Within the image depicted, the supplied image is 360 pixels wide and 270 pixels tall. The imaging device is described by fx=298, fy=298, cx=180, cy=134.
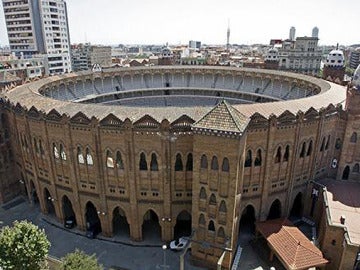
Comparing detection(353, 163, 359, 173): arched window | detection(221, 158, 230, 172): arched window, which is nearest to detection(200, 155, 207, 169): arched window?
detection(221, 158, 230, 172): arched window

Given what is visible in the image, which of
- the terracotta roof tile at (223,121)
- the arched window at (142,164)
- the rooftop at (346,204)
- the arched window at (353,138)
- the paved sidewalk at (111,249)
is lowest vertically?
the paved sidewalk at (111,249)

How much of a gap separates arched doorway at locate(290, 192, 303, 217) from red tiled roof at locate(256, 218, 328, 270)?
5.78m

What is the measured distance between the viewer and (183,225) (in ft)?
113

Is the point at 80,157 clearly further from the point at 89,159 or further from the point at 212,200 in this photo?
the point at 212,200

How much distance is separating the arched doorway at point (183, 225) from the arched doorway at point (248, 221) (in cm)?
598

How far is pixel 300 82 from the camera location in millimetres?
54656

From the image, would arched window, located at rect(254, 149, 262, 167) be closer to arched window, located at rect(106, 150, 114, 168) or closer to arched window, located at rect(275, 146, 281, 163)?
arched window, located at rect(275, 146, 281, 163)

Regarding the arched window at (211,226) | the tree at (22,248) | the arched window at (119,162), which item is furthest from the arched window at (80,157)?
the arched window at (211,226)

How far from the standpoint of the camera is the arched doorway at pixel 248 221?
3369cm

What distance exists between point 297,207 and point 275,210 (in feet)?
11.5

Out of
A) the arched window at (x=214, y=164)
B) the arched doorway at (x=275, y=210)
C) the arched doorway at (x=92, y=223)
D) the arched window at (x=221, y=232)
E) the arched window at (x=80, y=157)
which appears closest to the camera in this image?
the arched window at (x=214, y=164)

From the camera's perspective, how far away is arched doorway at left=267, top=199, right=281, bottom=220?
33938mm

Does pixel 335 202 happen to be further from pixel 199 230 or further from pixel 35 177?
pixel 35 177

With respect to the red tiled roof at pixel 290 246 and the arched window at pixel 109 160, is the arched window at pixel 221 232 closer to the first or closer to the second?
the red tiled roof at pixel 290 246
